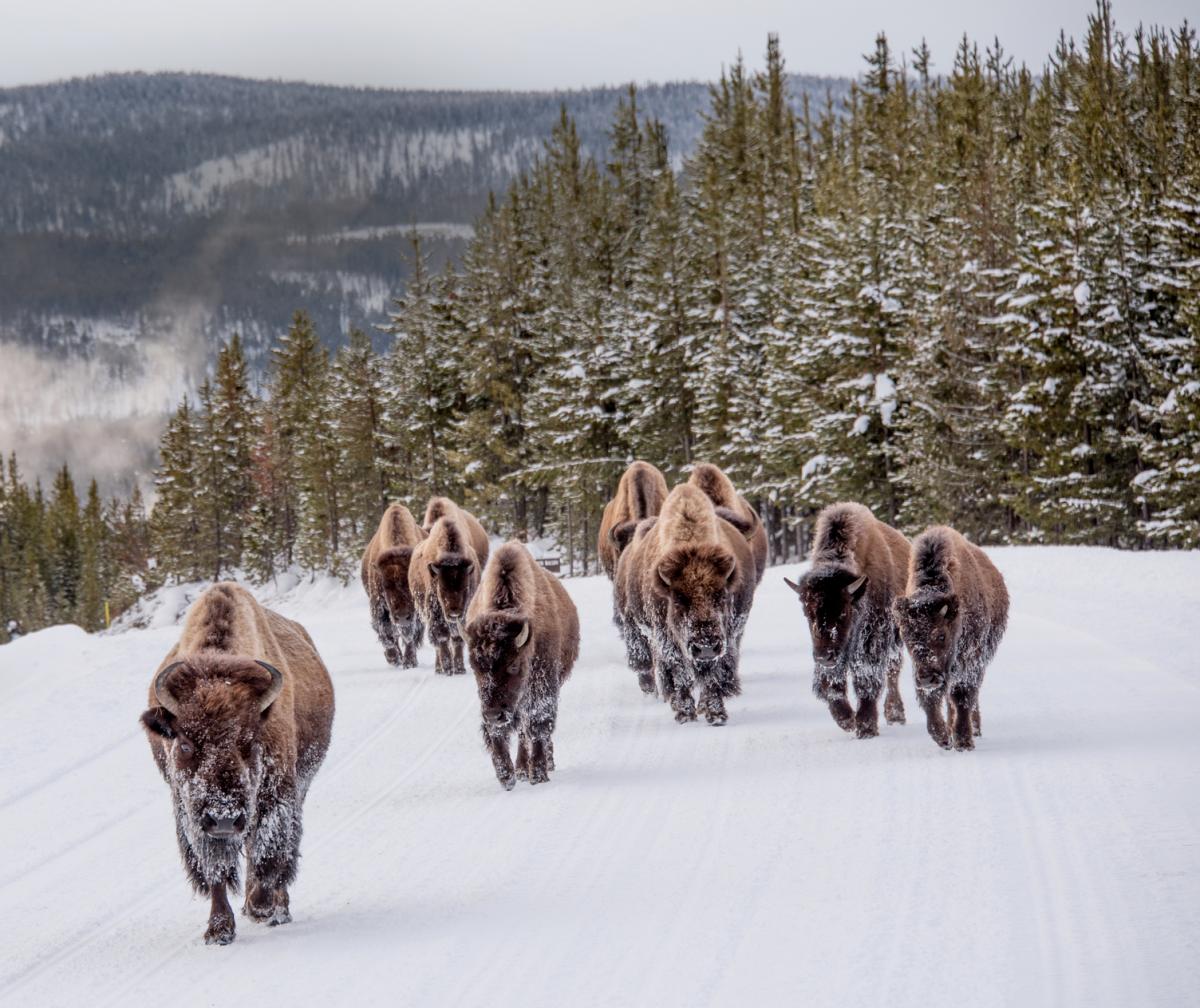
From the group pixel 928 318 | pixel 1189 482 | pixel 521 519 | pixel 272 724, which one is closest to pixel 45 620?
pixel 521 519

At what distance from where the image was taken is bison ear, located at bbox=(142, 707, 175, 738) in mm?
5758

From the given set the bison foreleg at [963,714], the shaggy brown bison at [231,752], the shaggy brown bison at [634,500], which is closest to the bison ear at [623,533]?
the shaggy brown bison at [634,500]

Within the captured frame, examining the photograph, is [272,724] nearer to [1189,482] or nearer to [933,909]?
[933,909]

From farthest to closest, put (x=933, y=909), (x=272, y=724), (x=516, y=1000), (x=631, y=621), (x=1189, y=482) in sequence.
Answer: (x=1189, y=482) < (x=631, y=621) < (x=272, y=724) < (x=933, y=909) < (x=516, y=1000)

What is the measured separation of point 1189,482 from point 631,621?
18.6 m

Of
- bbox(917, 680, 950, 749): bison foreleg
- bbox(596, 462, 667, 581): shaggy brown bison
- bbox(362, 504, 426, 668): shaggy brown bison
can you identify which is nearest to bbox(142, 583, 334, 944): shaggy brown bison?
bbox(917, 680, 950, 749): bison foreleg

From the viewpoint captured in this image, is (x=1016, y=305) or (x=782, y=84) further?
(x=782, y=84)

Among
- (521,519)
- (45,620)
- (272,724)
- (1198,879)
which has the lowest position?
(45,620)

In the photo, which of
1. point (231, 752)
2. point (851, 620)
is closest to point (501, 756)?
point (851, 620)

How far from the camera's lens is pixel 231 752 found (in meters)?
5.77

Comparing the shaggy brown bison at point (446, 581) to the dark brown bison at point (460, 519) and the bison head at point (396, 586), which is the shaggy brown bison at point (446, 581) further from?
the bison head at point (396, 586)

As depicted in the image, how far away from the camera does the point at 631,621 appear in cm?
1316

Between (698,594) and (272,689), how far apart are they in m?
5.31

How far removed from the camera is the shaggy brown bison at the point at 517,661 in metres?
9.12
